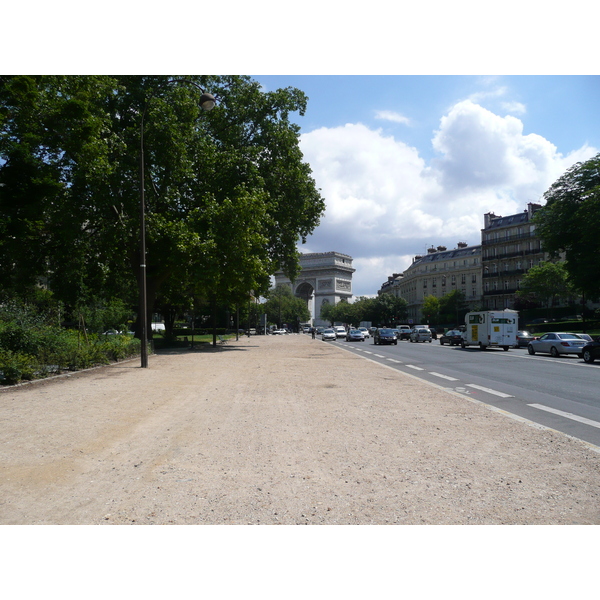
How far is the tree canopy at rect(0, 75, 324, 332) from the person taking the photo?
59.4 ft

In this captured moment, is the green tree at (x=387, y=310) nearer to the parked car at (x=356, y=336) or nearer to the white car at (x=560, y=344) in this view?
the parked car at (x=356, y=336)

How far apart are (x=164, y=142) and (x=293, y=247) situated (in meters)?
12.6

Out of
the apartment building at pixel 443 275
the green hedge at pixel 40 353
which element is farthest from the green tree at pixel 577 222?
the apartment building at pixel 443 275

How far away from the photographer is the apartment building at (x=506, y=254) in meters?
91.2

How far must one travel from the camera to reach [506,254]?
9562 centimetres

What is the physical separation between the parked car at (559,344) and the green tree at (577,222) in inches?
572

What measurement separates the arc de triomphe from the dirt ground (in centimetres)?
11581

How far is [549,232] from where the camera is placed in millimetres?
44812

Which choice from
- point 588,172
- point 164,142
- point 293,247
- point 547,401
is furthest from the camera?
point 588,172

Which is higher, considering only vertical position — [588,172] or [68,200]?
[588,172]

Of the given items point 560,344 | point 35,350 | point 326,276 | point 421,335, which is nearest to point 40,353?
point 35,350

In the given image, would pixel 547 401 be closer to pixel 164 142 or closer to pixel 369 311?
pixel 164 142

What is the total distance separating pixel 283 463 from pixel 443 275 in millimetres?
116754

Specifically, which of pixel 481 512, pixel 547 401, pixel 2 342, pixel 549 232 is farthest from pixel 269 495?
pixel 549 232
